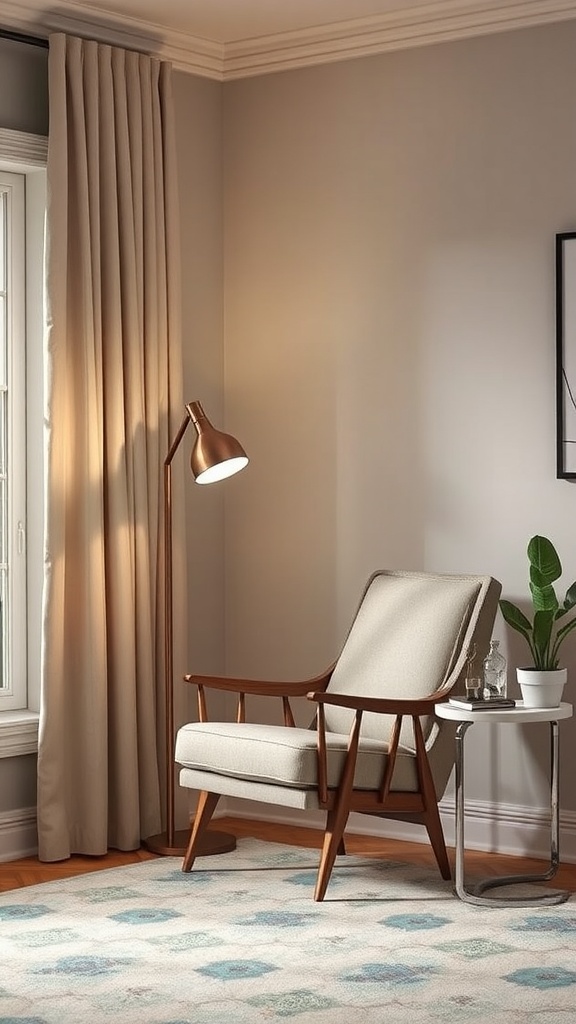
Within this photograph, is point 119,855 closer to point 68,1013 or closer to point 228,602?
point 228,602

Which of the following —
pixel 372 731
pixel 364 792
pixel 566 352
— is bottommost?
pixel 364 792

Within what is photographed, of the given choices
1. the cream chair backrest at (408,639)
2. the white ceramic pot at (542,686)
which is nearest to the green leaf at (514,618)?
the cream chair backrest at (408,639)

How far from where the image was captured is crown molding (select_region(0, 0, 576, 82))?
4.91 m

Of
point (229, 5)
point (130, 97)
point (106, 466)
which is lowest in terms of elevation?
point (106, 466)

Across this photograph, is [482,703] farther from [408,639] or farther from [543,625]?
[408,639]

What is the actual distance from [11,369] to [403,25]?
185 cm

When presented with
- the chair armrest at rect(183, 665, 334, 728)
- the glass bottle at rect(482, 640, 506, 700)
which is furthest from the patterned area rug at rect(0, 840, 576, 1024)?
the glass bottle at rect(482, 640, 506, 700)

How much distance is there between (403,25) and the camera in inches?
203

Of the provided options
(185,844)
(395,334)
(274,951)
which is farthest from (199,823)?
(395,334)

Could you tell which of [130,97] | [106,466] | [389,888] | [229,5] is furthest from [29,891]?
[229,5]

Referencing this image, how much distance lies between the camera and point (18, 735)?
497cm

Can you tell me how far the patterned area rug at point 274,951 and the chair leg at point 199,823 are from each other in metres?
0.06

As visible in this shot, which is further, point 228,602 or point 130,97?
point 228,602

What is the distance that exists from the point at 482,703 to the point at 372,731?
55 centimetres
